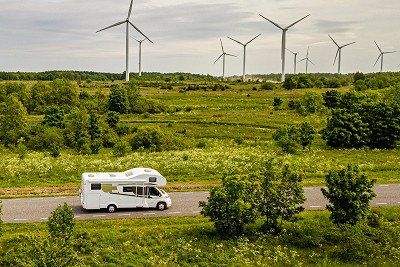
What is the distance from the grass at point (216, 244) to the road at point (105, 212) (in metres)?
1.52

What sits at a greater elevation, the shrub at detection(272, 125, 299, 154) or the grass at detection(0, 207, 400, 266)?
the shrub at detection(272, 125, 299, 154)

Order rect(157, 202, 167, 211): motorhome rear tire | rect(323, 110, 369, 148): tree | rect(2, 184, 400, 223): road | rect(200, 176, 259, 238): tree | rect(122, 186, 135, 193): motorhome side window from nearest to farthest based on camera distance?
rect(200, 176, 259, 238): tree, rect(2, 184, 400, 223): road, rect(122, 186, 135, 193): motorhome side window, rect(157, 202, 167, 211): motorhome rear tire, rect(323, 110, 369, 148): tree

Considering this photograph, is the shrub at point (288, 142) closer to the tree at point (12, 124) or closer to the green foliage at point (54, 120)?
the tree at point (12, 124)

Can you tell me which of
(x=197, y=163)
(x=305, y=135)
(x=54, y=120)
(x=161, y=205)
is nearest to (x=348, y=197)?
(x=161, y=205)

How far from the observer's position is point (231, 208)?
31.7 metres

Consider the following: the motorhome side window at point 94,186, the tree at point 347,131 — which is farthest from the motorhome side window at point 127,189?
the tree at point 347,131

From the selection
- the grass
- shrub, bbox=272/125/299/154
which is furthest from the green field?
the grass

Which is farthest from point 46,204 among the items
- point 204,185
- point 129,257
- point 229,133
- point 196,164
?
point 229,133

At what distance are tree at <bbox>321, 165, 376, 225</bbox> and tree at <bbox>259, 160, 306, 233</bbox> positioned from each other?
1.96m

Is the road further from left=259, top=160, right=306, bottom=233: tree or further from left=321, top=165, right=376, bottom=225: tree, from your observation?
left=259, top=160, right=306, bottom=233: tree

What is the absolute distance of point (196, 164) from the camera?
50.4 m

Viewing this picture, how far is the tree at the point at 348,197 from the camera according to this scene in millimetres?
32719

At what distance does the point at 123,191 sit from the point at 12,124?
52786mm

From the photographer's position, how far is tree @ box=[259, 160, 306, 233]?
32938mm
